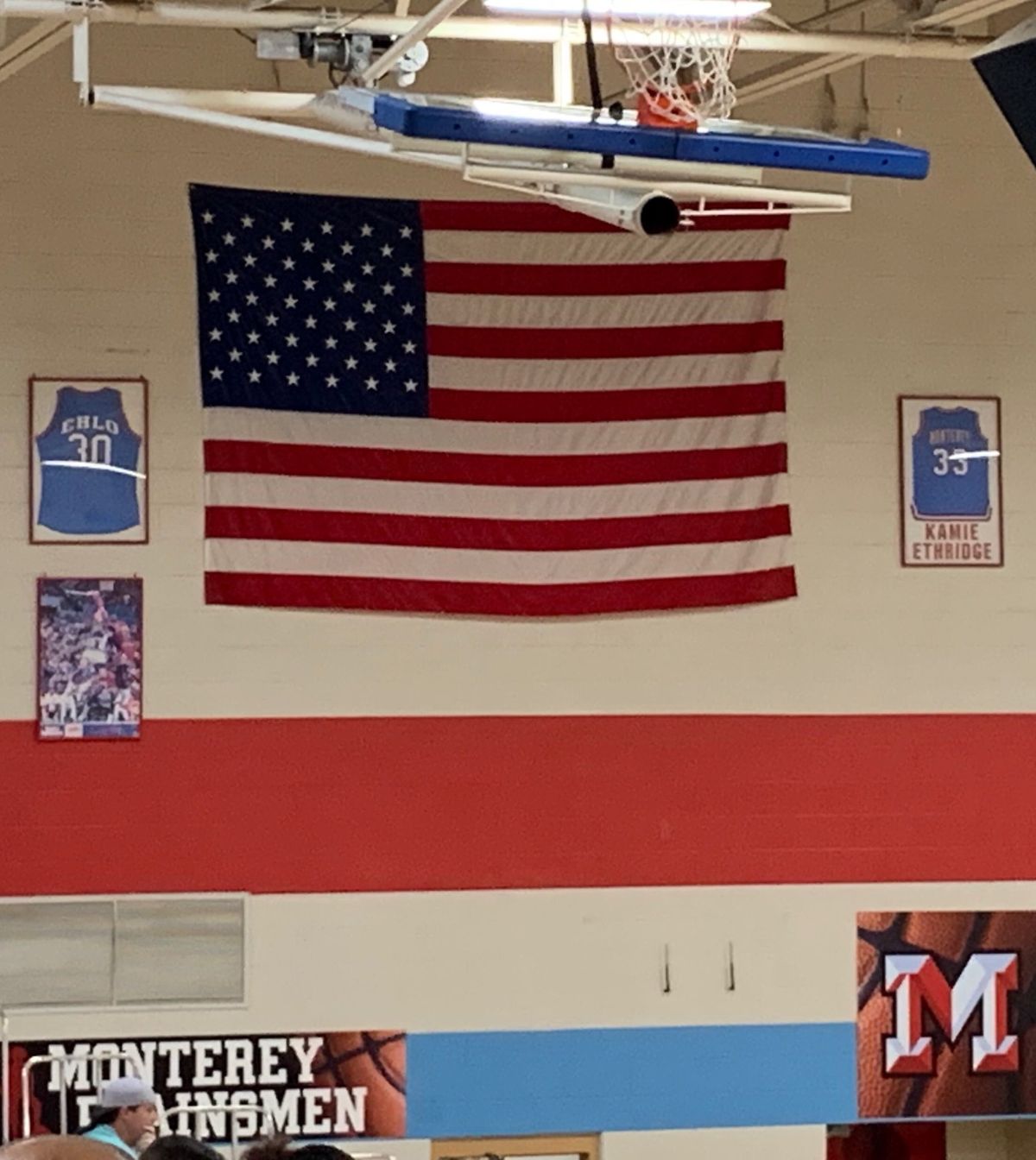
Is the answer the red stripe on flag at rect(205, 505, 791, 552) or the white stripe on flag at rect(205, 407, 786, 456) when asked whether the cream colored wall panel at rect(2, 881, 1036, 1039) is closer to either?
the red stripe on flag at rect(205, 505, 791, 552)

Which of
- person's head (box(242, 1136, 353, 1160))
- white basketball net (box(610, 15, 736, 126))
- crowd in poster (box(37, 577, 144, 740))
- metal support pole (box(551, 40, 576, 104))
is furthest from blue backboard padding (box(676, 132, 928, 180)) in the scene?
crowd in poster (box(37, 577, 144, 740))

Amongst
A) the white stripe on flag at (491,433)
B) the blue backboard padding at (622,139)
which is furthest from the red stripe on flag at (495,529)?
the blue backboard padding at (622,139)

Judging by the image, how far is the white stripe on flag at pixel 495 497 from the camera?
10.3m

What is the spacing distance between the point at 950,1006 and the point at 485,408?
380 cm

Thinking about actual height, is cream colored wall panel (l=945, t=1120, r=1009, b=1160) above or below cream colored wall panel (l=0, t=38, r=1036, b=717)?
below

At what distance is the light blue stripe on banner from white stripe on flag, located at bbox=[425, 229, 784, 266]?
Result: 3.79 meters

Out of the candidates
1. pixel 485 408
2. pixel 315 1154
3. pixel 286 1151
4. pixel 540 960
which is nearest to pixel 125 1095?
pixel 540 960

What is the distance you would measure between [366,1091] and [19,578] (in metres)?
2.92

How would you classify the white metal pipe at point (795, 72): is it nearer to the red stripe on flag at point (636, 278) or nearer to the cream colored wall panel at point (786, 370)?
the cream colored wall panel at point (786, 370)

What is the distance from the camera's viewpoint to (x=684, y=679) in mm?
10641

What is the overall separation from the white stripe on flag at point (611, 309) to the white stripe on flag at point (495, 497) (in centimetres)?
82

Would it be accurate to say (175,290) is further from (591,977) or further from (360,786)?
(591,977)

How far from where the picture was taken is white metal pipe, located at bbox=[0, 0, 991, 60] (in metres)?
7.70

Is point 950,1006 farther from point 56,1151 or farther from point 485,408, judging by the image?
point 56,1151
